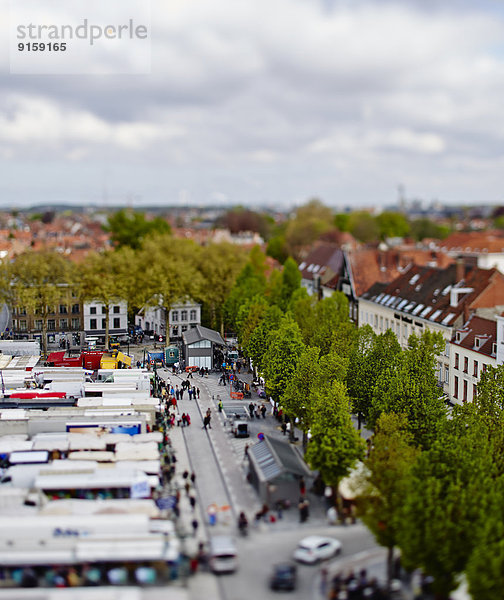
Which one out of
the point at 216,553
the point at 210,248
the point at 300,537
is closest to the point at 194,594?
the point at 216,553

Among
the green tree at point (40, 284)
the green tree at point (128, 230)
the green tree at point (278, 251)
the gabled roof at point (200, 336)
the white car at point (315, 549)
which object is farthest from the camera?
the green tree at point (278, 251)

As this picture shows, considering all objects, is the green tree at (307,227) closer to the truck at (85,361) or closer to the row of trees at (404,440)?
the truck at (85,361)

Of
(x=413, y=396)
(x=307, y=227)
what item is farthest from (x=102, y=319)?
(x=307, y=227)

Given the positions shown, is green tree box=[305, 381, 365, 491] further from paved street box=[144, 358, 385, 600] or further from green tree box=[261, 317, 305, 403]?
green tree box=[261, 317, 305, 403]

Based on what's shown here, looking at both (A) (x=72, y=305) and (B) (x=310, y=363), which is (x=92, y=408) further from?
(A) (x=72, y=305)

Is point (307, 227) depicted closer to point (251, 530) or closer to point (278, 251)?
point (278, 251)

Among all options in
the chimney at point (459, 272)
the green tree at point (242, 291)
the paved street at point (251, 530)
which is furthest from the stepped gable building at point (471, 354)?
the green tree at point (242, 291)
